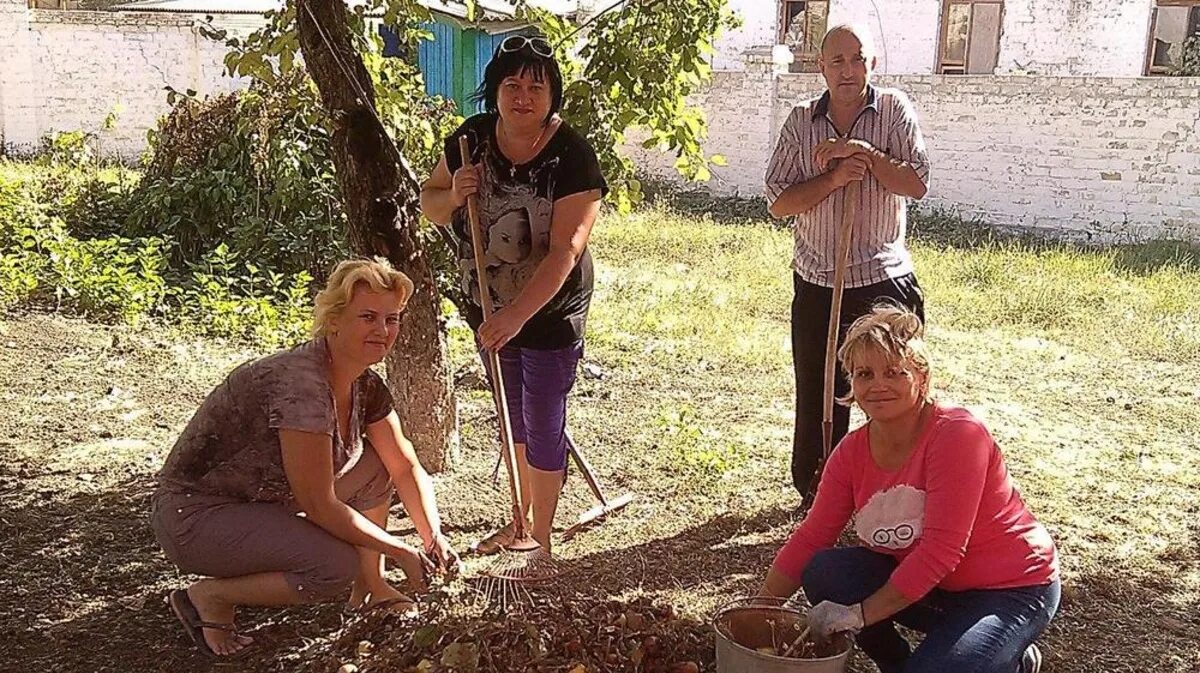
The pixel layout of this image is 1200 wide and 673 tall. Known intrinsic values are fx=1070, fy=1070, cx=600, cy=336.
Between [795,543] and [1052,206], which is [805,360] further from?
[1052,206]

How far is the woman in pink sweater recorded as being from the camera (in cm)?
225

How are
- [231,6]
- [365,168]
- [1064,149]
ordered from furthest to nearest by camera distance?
[231,6] → [1064,149] → [365,168]

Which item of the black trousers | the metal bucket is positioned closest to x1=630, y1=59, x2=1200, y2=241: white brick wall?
the black trousers

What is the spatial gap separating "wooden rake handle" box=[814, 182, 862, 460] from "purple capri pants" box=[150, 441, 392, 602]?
4.90 feet

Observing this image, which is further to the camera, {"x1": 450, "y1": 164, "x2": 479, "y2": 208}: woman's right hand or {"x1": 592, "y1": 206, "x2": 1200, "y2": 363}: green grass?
→ {"x1": 592, "y1": 206, "x2": 1200, "y2": 363}: green grass

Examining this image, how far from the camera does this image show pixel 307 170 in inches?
286

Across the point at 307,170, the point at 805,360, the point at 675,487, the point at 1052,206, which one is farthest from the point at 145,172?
the point at 1052,206

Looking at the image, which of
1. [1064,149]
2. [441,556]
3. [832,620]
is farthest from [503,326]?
[1064,149]

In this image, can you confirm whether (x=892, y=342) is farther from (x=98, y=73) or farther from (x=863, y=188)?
(x=98, y=73)

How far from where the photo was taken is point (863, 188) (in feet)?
10.7

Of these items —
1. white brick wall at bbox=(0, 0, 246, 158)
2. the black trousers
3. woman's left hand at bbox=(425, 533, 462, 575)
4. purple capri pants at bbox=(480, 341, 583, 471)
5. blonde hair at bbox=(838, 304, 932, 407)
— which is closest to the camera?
blonde hair at bbox=(838, 304, 932, 407)

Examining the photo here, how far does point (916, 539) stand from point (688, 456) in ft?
6.18

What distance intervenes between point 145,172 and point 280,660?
634 cm

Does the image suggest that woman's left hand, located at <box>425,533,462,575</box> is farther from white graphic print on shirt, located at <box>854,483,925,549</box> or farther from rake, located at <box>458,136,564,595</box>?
white graphic print on shirt, located at <box>854,483,925,549</box>
